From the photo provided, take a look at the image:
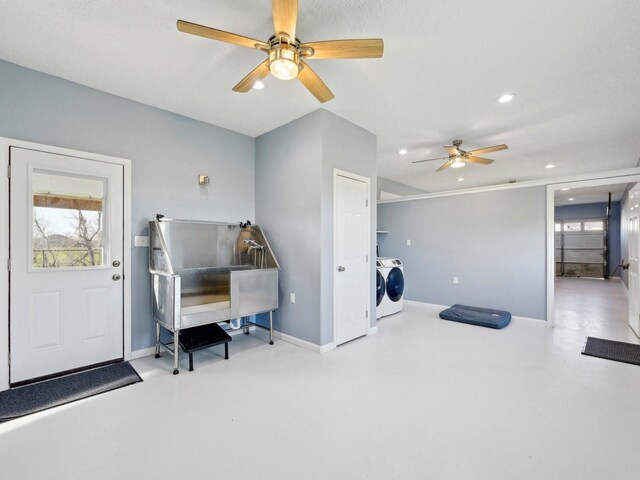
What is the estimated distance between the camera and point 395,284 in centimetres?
508

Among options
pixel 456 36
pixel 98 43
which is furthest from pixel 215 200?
pixel 456 36

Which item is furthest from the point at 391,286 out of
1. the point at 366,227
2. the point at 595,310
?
the point at 595,310

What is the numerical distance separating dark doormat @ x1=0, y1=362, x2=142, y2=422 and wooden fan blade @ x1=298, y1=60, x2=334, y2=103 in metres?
2.90

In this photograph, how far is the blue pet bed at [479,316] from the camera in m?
4.28

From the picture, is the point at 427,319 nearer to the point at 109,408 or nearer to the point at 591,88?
the point at 591,88

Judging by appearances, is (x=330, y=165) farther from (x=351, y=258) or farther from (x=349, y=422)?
(x=349, y=422)

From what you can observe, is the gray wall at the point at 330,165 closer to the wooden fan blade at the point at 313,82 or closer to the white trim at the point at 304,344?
the white trim at the point at 304,344

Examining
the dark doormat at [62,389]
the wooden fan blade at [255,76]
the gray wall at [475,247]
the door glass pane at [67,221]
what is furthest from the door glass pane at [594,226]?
the door glass pane at [67,221]

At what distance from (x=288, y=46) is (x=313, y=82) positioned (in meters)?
0.37

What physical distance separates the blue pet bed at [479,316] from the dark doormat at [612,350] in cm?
95

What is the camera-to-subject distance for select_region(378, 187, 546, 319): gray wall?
4.65m

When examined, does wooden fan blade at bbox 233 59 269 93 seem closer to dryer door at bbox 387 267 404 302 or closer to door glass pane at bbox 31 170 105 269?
door glass pane at bbox 31 170 105 269

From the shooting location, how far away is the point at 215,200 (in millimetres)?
3783

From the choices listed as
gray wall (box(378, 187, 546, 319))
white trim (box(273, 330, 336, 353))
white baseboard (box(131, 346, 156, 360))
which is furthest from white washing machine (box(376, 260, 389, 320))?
white baseboard (box(131, 346, 156, 360))
